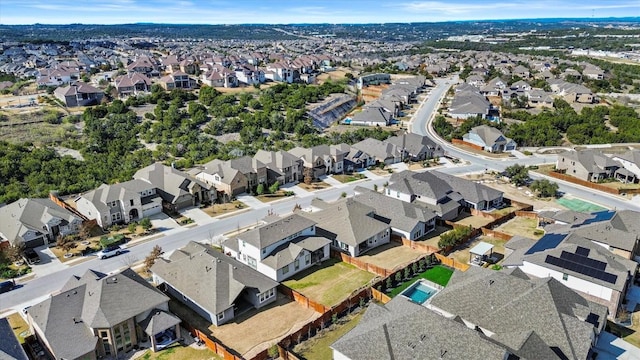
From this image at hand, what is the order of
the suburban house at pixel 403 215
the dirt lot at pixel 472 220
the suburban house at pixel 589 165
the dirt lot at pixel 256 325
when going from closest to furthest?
the dirt lot at pixel 256 325, the suburban house at pixel 403 215, the dirt lot at pixel 472 220, the suburban house at pixel 589 165

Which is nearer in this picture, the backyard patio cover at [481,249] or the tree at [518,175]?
the backyard patio cover at [481,249]

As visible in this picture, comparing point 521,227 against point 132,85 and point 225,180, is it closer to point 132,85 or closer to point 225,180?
point 225,180

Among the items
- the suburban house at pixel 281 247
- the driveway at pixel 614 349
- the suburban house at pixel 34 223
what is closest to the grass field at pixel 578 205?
the driveway at pixel 614 349

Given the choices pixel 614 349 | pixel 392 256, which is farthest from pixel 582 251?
pixel 392 256

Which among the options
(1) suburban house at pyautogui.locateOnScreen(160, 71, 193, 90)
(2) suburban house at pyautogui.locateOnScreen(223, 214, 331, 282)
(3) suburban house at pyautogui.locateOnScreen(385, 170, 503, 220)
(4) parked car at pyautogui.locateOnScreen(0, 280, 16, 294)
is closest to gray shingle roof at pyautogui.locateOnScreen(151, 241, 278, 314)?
(2) suburban house at pyautogui.locateOnScreen(223, 214, 331, 282)

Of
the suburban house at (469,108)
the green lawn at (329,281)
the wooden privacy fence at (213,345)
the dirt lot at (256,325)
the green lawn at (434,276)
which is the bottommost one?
the green lawn at (434,276)

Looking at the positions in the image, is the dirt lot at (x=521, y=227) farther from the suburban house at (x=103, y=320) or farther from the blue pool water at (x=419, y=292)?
the suburban house at (x=103, y=320)

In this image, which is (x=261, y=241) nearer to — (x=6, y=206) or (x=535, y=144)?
(x=6, y=206)
